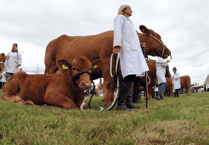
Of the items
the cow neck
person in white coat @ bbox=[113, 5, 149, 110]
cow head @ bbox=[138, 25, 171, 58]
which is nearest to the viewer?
person in white coat @ bbox=[113, 5, 149, 110]

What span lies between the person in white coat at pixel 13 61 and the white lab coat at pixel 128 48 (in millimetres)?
6549

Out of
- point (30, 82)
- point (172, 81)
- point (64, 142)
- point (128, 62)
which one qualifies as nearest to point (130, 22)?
point (128, 62)

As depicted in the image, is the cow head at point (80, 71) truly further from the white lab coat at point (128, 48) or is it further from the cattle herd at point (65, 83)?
the white lab coat at point (128, 48)

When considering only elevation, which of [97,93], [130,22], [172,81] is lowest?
[97,93]

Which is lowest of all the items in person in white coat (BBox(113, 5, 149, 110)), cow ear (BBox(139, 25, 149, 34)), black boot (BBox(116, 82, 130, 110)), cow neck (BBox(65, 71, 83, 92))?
black boot (BBox(116, 82, 130, 110))

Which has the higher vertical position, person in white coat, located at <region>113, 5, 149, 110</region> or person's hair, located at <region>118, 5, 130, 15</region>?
person's hair, located at <region>118, 5, 130, 15</region>

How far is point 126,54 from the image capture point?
12.5ft

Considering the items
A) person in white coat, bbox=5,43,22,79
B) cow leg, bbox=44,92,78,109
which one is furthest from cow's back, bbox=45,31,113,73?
person in white coat, bbox=5,43,22,79

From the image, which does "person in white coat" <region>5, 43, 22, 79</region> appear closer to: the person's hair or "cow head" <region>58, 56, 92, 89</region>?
"cow head" <region>58, 56, 92, 89</region>

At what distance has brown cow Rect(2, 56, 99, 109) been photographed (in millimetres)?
3615

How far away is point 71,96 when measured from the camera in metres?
3.84

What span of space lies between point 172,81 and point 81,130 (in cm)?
1350

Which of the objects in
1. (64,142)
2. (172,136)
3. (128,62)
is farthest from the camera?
(128,62)

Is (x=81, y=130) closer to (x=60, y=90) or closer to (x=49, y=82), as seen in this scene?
(x=60, y=90)
